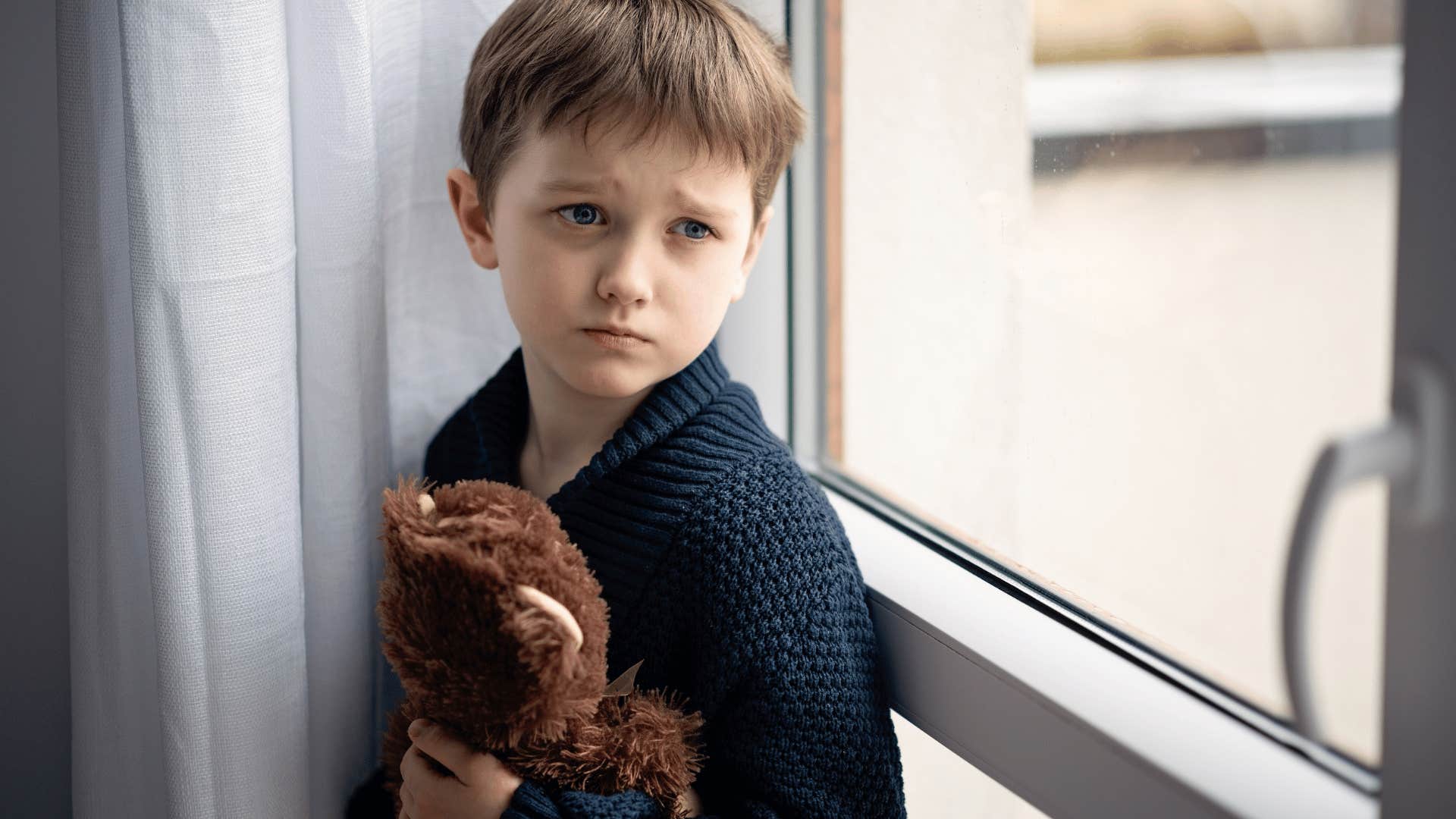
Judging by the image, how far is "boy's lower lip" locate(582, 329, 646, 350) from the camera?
764 mm

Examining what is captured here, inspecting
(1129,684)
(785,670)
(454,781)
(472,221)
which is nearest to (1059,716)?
(1129,684)

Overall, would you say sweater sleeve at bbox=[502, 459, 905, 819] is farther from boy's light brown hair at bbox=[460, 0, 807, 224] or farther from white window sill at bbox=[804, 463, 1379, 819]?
boy's light brown hair at bbox=[460, 0, 807, 224]

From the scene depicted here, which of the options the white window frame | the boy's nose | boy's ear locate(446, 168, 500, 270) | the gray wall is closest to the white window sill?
the white window frame

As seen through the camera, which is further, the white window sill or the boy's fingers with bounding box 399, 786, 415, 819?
the boy's fingers with bounding box 399, 786, 415, 819

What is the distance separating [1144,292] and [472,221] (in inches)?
19.6

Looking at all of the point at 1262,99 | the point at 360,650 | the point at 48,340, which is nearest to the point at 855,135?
the point at 1262,99

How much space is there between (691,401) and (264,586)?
330 mm

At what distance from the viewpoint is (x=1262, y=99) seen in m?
0.59

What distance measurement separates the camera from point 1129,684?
66cm

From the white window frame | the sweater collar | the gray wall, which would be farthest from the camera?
the gray wall

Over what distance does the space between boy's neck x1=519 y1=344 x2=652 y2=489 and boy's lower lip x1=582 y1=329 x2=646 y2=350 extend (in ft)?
0.28

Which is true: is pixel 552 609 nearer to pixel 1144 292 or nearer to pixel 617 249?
pixel 617 249

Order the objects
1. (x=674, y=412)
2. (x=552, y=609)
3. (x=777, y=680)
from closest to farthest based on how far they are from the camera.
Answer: (x=552, y=609), (x=777, y=680), (x=674, y=412)

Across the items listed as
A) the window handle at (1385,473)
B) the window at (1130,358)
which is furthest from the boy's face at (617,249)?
the window handle at (1385,473)
